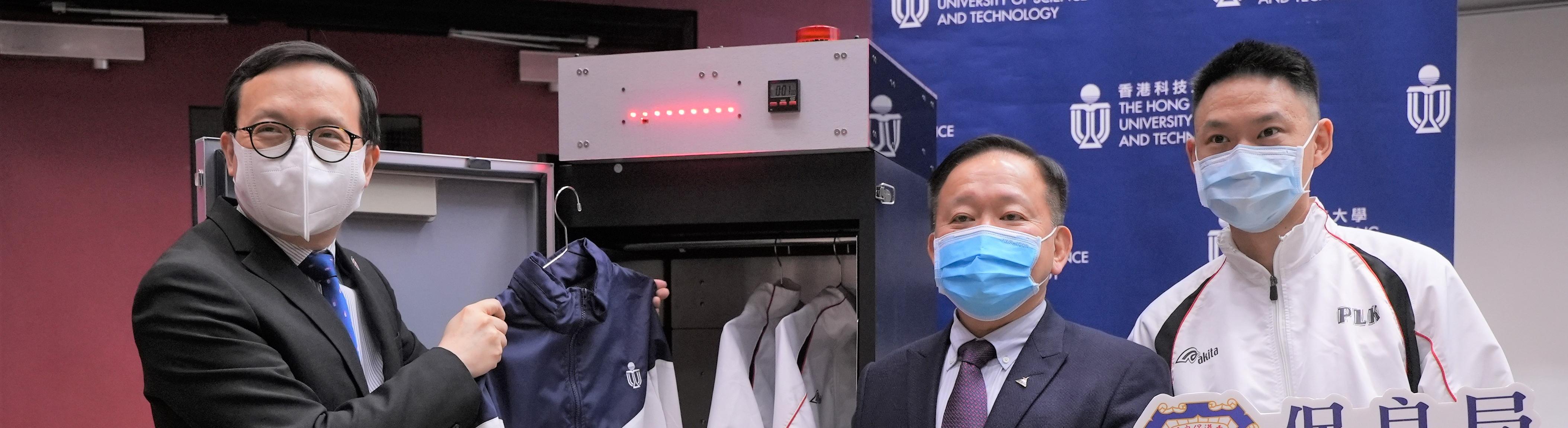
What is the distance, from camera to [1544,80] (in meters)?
4.51

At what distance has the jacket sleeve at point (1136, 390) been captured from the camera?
1.77 metres

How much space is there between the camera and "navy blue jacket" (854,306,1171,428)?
5.86ft

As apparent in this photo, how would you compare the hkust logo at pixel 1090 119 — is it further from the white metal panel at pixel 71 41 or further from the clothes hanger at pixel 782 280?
the white metal panel at pixel 71 41

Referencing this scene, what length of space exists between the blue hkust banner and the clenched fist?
184 cm

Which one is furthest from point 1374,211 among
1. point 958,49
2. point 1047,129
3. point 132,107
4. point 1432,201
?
point 132,107

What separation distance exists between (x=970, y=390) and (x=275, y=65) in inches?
49.3

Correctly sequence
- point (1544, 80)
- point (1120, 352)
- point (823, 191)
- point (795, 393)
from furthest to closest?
point (1544, 80) → point (795, 393) → point (823, 191) → point (1120, 352)

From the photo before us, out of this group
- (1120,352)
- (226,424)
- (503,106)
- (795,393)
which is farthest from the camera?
(503,106)

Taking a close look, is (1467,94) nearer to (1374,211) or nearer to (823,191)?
(1374,211)

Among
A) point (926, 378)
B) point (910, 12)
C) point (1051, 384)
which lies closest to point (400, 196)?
point (926, 378)

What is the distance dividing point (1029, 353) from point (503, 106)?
441 cm

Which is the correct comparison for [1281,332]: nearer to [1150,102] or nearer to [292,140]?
[1150,102]

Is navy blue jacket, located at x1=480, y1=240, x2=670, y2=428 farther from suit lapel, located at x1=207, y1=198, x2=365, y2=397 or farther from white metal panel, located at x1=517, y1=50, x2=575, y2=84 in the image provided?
white metal panel, located at x1=517, y1=50, x2=575, y2=84

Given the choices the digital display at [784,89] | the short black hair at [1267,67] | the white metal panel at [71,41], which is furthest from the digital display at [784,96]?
the white metal panel at [71,41]
